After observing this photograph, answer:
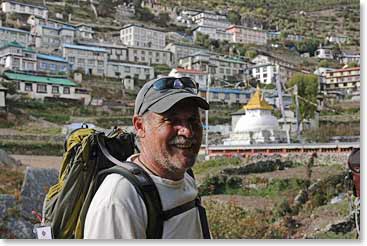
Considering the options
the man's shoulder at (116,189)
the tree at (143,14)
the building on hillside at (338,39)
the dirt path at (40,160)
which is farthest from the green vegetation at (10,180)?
the man's shoulder at (116,189)

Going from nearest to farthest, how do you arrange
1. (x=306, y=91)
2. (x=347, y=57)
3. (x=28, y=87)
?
(x=347, y=57) < (x=28, y=87) < (x=306, y=91)

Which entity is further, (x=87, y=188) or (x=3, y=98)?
(x=3, y=98)

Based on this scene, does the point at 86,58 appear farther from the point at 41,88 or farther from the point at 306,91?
the point at 306,91

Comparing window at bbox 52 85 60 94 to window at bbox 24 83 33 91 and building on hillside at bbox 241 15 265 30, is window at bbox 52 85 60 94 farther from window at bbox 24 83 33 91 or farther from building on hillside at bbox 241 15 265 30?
building on hillside at bbox 241 15 265 30

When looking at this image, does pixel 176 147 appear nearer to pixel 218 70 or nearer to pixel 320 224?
pixel 320 224

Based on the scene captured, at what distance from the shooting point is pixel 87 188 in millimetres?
864

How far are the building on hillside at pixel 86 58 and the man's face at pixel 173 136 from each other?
A: 7.78 metres

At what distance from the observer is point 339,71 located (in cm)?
667

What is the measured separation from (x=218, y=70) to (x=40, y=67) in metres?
2.82

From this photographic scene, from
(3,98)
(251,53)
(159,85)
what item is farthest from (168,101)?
(251,53)

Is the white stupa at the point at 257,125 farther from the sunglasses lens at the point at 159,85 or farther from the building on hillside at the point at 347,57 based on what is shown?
the sunglasses lens at the point at 159,85

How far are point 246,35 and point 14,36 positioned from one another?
336 cm

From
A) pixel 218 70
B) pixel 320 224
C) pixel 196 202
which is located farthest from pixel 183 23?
pixel 196 202

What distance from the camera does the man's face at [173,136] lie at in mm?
864
